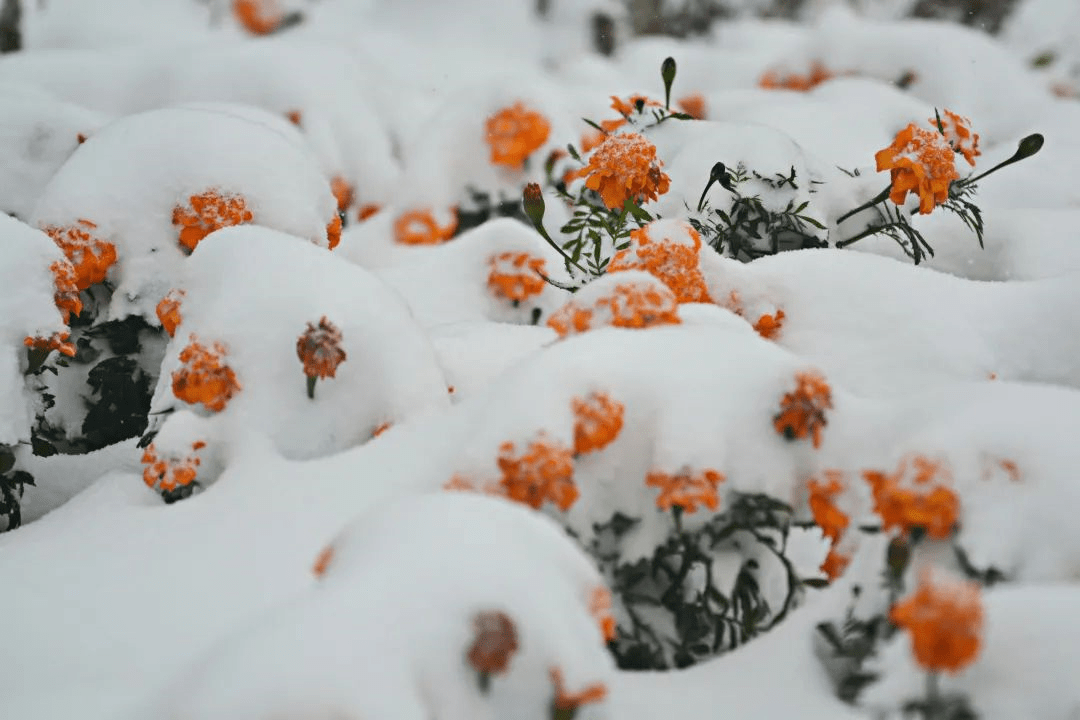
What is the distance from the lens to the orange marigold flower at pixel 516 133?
4129 millimetres

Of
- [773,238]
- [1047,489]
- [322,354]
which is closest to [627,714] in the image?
[1047,489]

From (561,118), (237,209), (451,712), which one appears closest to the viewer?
(451,712)

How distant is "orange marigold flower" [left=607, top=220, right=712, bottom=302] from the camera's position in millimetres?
1749

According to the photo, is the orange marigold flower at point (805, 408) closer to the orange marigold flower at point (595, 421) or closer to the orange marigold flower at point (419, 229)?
the orange marigold flower at point (595, 421)

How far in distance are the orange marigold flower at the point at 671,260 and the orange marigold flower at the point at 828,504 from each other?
54cm

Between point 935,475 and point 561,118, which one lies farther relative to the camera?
point 561,118

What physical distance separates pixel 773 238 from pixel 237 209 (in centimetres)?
145

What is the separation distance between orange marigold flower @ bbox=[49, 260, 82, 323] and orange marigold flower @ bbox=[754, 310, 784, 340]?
1.52 meters

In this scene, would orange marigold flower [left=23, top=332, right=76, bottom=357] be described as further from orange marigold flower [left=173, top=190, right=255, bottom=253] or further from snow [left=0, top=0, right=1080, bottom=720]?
orange marigold flower [left=173, top=190, right=255, bottom=253]

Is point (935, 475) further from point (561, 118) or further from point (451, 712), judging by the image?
point (561, 118)

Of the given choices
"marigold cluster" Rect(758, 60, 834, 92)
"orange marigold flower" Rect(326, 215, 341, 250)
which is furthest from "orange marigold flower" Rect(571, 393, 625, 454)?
"marigold cluster" Rect(758, 60, 834, 92)

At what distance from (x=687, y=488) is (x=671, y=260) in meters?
0.62

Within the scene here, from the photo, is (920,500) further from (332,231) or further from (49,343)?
(332,231)

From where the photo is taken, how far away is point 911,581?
1.18 m
